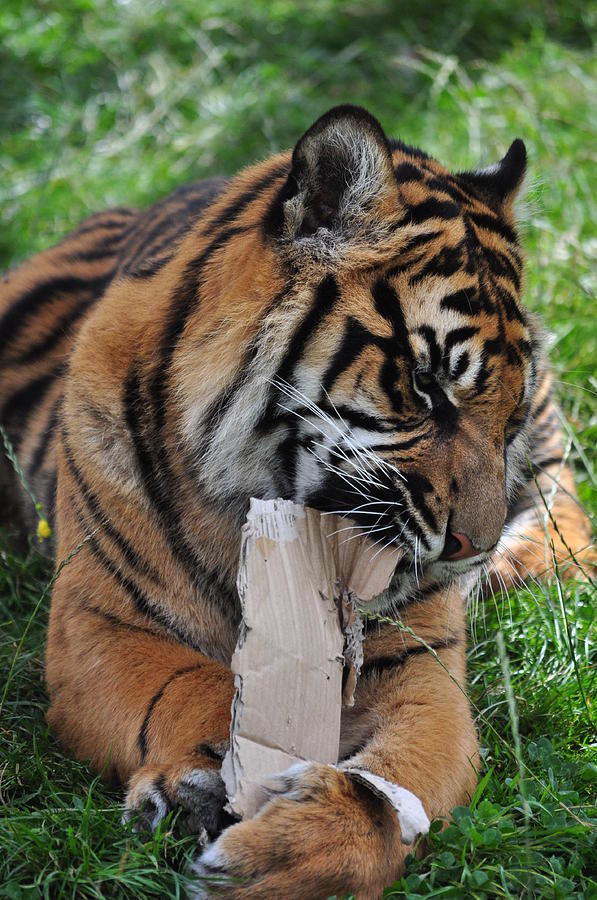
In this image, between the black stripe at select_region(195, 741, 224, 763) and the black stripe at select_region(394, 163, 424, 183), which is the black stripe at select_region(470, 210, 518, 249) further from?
the black stripe at select_region(195, 741, 224, 763)

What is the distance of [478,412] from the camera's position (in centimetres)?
219

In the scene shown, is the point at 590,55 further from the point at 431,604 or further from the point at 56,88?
the point at 431,604

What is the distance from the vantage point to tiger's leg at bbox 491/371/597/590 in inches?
126

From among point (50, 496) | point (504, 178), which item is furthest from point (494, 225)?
point (50, 496)

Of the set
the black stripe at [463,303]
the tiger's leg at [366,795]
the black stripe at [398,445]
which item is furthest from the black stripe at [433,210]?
the tiger's leg at [366,795]

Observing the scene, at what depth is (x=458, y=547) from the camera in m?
2.13

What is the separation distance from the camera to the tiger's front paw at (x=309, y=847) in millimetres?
1828

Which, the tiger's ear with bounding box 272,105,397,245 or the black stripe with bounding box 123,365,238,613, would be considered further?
the black stripe with bounding box 123,365,238,613

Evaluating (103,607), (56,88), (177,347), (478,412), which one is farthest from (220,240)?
(56,88)

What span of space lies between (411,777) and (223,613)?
615mm

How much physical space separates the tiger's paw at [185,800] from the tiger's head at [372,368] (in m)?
0.58

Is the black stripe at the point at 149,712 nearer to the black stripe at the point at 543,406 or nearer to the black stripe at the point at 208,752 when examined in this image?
the black stripe at the point at 208,752

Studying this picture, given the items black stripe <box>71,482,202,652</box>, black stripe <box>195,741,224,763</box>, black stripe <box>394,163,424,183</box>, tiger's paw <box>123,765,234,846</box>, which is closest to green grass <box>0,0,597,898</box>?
tiger's paw <box>123,765,234,846</box>

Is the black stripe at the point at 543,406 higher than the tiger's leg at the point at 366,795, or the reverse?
the black stripe at the point at 543,406
